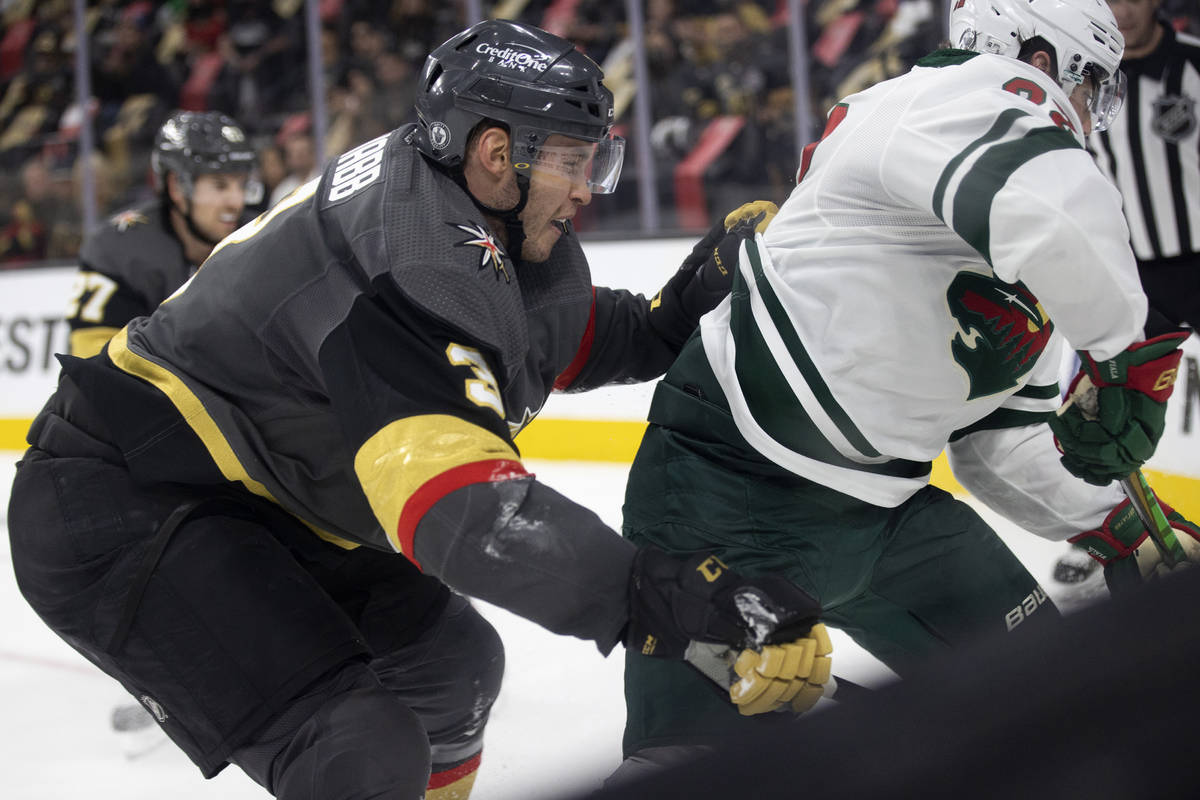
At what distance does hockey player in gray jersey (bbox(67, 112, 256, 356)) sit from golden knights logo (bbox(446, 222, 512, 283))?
187 centimetres

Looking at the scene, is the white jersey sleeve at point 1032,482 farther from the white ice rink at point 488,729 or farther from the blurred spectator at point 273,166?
the blurred spectator at point 273,166

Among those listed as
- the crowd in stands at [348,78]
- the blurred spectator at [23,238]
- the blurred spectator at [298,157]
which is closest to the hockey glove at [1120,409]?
the crowd in stands at [348,78]

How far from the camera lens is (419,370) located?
4.17ft

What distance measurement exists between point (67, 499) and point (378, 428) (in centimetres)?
49

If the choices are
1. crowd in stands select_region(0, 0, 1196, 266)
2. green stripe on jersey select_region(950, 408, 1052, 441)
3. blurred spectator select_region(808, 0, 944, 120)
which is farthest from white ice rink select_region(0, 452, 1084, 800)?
crowd in stands select_region(0, 0, 1196, 266)

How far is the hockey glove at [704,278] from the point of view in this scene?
1798 millimetres

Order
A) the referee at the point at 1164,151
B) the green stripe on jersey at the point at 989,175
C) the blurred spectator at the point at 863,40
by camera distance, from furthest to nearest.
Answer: the blurred spectator at the point at 863,40, the referee at the point at 1164,151, the green stripe on jersey at the point at 989,175

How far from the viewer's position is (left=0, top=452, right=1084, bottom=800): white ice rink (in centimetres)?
229

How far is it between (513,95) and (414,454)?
0.43 meters

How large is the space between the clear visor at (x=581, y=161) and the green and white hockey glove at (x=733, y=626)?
18.4 inches

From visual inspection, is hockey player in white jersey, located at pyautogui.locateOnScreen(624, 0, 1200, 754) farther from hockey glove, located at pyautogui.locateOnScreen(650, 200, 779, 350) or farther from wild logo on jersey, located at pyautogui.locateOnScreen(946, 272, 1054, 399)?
hockey glove, located at pyautogui.locateOnScreen(650, 200, 779, 350)

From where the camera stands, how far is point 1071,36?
64.0 inches

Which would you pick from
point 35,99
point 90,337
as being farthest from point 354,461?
point 35,99

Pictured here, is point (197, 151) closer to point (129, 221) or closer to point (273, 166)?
point (129, 221)
